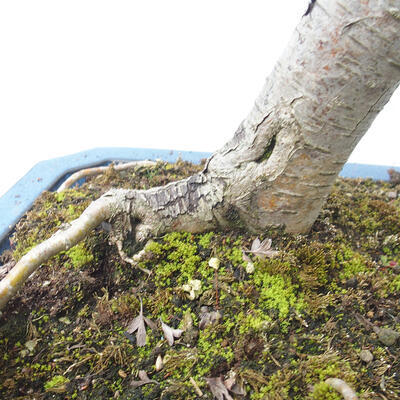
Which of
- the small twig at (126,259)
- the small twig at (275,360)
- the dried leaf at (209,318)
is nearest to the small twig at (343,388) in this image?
the small twig at (275,360)

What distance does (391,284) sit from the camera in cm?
189

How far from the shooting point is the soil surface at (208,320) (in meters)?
1.47

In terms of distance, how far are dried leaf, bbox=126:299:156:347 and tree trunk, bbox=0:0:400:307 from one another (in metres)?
0.46

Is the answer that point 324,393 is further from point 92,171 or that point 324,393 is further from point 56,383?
point 92,171

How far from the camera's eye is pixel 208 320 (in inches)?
65.4

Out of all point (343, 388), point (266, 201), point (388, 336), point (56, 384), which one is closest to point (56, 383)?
point (56, 384)

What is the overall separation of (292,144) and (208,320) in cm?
92

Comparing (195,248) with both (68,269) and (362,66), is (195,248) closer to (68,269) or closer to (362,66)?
(68,269)

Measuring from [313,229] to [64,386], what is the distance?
5.07ft

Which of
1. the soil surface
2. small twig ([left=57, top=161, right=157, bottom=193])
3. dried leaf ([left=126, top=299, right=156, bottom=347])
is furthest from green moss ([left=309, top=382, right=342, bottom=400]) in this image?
small twig ([left=57, top=161, right=157, bottom=193])

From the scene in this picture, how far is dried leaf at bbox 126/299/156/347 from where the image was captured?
1.62 meters

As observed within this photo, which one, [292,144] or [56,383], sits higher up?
[292,144]

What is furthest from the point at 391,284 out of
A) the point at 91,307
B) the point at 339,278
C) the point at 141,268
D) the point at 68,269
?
the point at 68,269

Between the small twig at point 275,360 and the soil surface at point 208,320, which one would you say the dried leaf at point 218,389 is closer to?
the soil surface at point 208,320
